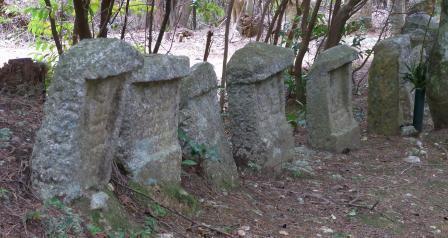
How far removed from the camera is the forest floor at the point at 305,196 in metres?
3.34

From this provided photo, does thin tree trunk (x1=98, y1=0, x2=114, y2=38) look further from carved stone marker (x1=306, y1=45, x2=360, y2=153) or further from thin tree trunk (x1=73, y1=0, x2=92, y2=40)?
carved stone marker (x1=306, y1=45, x2=360, y2=153)

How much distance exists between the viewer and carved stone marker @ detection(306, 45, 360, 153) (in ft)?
20.2

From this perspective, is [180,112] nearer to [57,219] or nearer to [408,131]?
[57,219]

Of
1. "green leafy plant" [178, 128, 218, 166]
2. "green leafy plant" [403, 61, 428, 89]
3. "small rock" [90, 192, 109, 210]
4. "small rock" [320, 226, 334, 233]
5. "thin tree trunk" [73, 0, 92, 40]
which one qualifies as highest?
"thin tree trunk" [73, 0, 92, 40]

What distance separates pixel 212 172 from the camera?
14.7 ft

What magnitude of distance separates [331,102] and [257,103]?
1.54m

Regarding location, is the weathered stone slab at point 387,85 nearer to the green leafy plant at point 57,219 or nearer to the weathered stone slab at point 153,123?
the weathered stone slab at point 153,123

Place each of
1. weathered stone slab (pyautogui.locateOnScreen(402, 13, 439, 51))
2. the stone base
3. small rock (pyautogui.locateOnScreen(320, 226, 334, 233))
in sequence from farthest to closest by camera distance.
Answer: weathered stone slab (pyautogui.locateOnScreen(402, 13, 439, 51))
the stone base
small rock (pyautogui.locateOnScreen(320, 226, 334, 233))

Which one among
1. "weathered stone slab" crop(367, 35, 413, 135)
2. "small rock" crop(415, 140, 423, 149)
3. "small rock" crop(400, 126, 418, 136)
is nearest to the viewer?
"small rock" crop(415, 140, 423, 149)

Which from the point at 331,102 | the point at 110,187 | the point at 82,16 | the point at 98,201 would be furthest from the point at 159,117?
the point at 331,102

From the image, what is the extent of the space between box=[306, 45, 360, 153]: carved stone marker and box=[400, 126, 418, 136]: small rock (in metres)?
0.88

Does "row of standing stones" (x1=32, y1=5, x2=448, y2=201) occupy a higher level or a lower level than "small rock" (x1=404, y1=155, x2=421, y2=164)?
higher

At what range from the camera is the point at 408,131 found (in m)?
7.32

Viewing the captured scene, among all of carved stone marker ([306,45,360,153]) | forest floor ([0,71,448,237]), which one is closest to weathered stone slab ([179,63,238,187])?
forest floor ([0,71,448,237])
